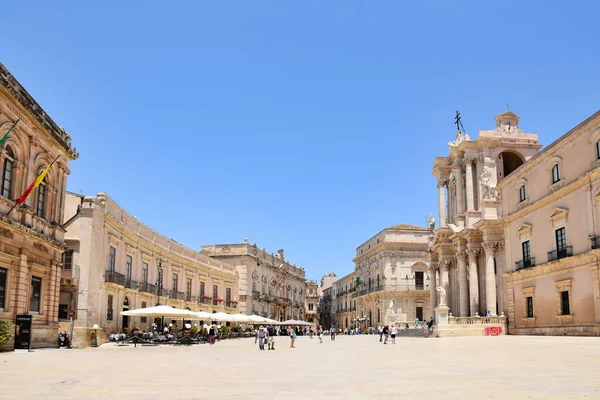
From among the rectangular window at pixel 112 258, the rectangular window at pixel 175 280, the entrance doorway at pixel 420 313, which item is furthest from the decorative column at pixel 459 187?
the entrance doorway at pixel 420 313

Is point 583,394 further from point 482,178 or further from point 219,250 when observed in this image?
point 219,250

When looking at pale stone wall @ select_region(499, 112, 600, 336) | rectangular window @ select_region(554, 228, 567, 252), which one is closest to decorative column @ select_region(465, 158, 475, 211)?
pale stone wall @ select_region(499, 112, 600, 336)

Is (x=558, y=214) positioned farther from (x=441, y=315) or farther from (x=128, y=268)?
(x=128, y=268)

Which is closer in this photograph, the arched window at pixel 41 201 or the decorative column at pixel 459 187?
the arched window at pixel 41 201

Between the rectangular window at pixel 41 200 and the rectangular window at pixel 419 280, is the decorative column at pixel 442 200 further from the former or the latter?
the rectangular window at pixel 41 200

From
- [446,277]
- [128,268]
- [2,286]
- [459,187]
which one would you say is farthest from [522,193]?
[2,286]

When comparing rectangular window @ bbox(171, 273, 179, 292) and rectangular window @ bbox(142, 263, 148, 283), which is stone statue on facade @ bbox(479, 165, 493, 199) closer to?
rectangular window @ bbox(142, 263, 148, 283)

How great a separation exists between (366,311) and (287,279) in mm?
12553

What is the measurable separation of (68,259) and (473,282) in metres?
24.4

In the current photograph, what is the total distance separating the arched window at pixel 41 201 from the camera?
74.7 ft

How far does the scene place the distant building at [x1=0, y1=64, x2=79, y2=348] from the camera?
778 inches

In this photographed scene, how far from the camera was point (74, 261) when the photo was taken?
1148 inches

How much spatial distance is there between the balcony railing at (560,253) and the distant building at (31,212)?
2150 cm

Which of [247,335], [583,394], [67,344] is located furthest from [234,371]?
[247,335]
